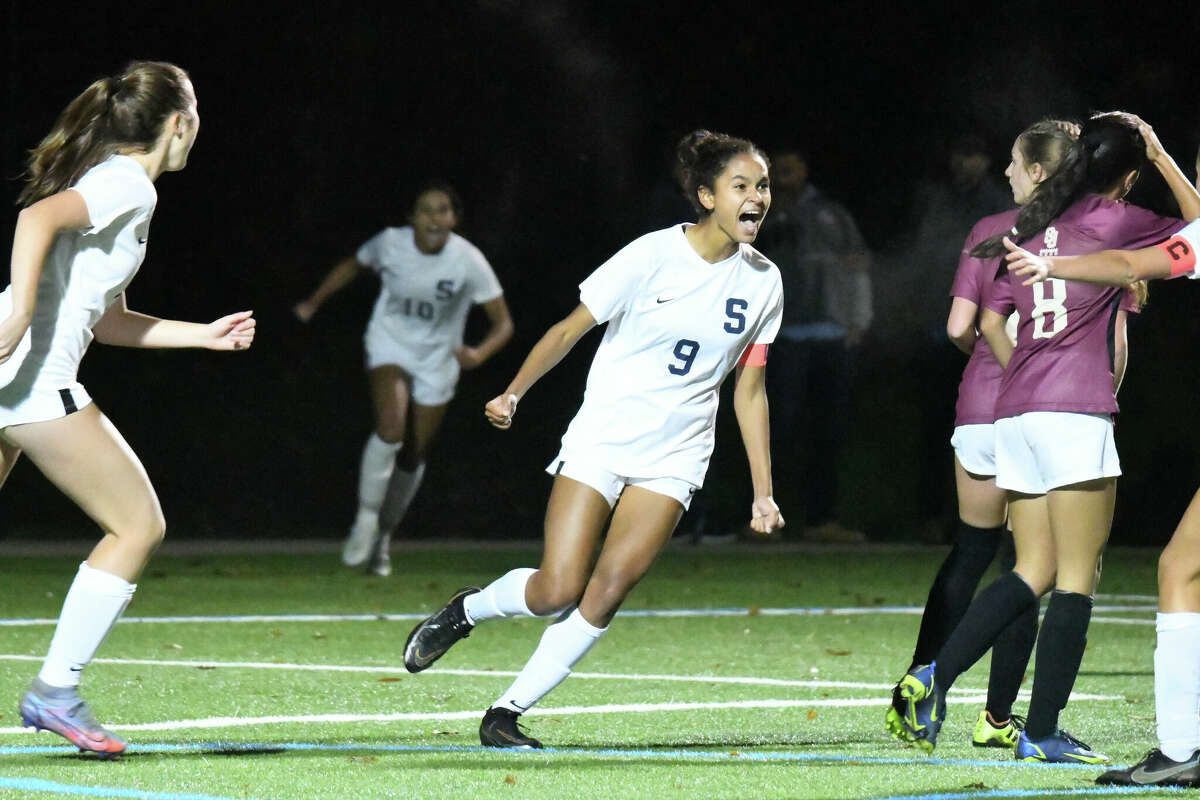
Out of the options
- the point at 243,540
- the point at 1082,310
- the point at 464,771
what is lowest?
the point at 243,540

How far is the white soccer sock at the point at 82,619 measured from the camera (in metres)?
6.36

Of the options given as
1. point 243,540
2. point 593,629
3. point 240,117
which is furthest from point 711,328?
point 240,117

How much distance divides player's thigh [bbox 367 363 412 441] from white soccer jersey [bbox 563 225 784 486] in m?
7.00

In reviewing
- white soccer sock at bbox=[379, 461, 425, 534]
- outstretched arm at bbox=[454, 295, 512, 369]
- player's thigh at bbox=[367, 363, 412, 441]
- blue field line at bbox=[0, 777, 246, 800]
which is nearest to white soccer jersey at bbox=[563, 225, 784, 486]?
blue field line at bbox=[0, 777, 246, 800]

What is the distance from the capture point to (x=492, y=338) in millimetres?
13938

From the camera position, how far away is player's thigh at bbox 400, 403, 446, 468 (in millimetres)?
14242

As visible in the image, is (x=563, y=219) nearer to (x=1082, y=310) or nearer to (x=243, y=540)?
(x=243, y=540)

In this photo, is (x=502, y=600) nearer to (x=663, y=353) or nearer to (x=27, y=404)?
(x=663, y=353)

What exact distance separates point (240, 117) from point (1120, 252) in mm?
13969

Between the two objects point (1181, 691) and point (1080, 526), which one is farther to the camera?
point (1080, 526)

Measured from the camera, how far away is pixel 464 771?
21.0 feet

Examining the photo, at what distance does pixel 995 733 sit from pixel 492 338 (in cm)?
708

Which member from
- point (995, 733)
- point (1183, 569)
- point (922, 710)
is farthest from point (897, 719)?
point (1183, 569)

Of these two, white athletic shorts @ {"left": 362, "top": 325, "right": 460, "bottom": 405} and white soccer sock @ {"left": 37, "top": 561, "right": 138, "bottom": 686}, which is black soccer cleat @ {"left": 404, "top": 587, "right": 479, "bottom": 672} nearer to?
white soccer sock @ {"left": 37, "top": 561, "right": 138, "bottom": 686}
